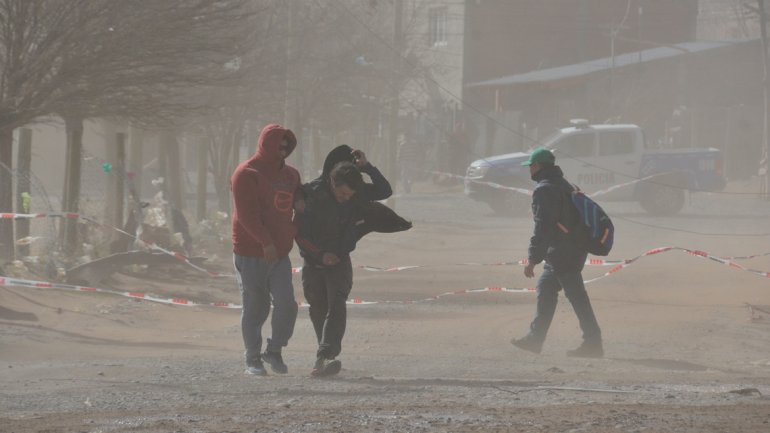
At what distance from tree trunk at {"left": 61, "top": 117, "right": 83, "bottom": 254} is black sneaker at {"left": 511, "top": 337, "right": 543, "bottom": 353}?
7636mm

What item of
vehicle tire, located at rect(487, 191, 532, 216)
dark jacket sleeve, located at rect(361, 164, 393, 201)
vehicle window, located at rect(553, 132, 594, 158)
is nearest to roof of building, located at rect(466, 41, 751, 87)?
vehicle window, located at rect(553, 132, 594, 158)

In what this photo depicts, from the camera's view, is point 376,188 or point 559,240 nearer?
point 376,188

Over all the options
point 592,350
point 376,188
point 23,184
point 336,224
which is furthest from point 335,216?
point 23,184

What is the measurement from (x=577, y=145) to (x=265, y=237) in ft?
68.6

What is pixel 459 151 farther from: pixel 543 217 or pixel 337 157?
pixel 337 157

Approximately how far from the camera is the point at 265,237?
803cm

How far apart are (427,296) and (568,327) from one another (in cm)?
305

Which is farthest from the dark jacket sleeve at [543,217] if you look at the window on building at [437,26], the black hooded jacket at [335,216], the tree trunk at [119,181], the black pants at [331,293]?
the window on building at [437,26]

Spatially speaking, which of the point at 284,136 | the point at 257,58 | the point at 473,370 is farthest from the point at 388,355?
the point at 257,58

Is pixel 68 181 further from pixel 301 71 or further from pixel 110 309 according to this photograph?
pixel 301 71

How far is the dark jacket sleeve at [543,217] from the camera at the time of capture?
9828 mm

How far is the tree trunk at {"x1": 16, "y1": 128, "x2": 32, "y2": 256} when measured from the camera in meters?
15.5

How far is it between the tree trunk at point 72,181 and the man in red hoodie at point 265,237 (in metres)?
8.24

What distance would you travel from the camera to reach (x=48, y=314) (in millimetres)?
12516
